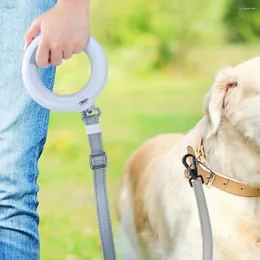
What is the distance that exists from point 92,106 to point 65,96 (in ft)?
0.21

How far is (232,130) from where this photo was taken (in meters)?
2.21

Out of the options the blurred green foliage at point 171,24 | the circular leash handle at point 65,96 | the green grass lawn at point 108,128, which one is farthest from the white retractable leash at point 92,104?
the blurred green foliage at point 171,24

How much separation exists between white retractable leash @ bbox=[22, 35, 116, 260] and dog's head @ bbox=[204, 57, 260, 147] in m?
0.63

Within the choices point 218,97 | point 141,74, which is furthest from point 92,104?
point 141,74

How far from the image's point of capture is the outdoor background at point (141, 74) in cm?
460

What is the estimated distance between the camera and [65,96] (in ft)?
5.29

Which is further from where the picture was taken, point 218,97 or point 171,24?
point 171,24

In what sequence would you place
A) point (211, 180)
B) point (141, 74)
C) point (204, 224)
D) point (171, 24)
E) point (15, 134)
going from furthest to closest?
point (171, 24), point (141, 74), point (211, 180), point (204, 224), point (15, 134)

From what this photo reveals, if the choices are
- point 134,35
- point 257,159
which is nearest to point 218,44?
point 134,35

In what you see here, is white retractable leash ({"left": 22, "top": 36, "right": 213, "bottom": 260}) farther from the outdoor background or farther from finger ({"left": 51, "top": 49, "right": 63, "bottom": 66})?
the outdoor background

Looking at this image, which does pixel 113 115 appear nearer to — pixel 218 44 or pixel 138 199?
pixel 218 44

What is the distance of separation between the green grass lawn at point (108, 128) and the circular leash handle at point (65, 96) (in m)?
1.93

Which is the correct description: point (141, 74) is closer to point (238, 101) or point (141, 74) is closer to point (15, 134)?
point (238, 101)

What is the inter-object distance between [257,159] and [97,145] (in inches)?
30.9
